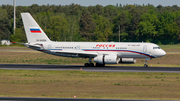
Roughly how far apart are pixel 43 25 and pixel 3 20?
2127 centimetres

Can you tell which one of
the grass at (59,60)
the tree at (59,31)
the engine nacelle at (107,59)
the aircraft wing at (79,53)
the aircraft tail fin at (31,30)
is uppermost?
the tree at (59,31)

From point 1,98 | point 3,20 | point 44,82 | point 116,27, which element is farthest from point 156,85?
point 3,20

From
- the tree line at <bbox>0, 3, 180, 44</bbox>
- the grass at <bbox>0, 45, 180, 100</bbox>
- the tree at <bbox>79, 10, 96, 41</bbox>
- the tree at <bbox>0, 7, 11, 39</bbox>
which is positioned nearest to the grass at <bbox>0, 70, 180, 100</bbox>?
the grass at <bbox>0, 45, 180, 100</bbox>

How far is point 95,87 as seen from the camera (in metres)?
26.3

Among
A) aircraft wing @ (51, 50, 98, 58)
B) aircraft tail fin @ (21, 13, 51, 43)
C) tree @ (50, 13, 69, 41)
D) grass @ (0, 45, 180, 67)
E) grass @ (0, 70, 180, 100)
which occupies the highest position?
tree @ (50, 13, 69, 41)

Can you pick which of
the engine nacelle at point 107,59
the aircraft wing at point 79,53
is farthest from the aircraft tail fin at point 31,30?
the engine nacelle at point 107,59

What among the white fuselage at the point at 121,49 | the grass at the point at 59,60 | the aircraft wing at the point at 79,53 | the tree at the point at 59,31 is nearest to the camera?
the aircraft wing at the point at 79,53

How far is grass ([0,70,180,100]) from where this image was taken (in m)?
22.3

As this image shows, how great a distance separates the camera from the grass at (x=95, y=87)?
22.3 meters

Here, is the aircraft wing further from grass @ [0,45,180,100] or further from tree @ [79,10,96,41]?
tree @ [79,10,96,41]

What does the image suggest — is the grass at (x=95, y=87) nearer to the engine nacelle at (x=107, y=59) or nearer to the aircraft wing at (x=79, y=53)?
the engine nacelle at (x=107, y=59)

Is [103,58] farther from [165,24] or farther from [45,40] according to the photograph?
[165,24]

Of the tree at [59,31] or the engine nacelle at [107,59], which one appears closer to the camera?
the engine nacelle at [107,59]

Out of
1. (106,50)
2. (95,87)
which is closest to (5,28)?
(106,50)
